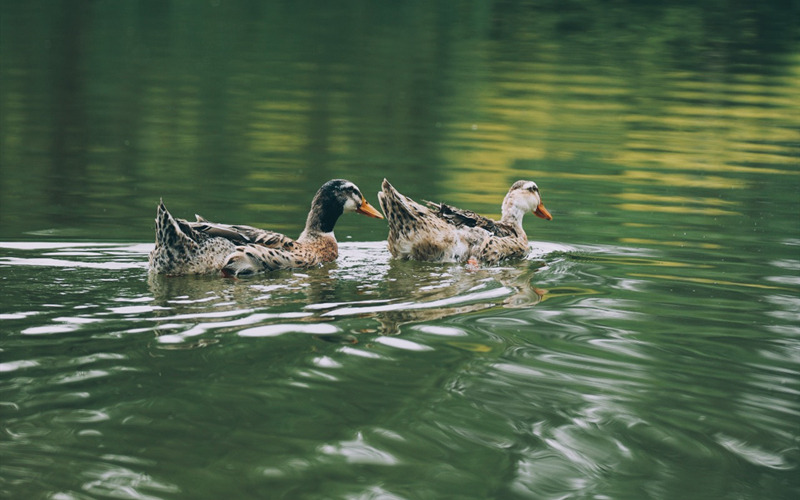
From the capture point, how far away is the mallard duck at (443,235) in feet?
33.0

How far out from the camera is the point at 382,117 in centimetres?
2139

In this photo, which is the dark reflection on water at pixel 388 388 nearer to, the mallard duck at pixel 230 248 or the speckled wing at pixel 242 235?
the mallard duck at pixel 230 248

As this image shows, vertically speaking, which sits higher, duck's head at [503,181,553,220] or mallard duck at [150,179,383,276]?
duck's head at [503,181,553,220]

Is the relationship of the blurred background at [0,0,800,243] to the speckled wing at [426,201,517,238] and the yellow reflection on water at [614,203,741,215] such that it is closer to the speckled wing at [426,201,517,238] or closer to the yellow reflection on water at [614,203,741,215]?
the yellow reflection on water at [614,203,741,215]

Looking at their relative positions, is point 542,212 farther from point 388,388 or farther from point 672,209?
point 388,388

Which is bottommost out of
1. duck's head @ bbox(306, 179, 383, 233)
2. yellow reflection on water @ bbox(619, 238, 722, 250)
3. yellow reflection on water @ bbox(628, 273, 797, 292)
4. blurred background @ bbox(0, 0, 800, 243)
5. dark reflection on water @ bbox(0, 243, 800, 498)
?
dark reflection on water @ bbox(0, 243, 800, 498)

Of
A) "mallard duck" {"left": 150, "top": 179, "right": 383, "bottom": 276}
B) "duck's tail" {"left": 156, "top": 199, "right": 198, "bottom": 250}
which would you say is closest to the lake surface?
"mallard duck" {"left": 150, "top": 179, "right": 383, "bottom": 276}

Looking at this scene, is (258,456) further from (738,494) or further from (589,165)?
(589,165)

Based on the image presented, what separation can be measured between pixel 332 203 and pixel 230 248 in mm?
1598

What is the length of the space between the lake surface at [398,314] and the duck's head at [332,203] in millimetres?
412

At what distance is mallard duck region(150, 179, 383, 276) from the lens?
346 inches

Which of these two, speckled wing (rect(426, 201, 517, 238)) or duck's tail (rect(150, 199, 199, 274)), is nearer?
duck's tail (rect(150, 199, 199, 274))

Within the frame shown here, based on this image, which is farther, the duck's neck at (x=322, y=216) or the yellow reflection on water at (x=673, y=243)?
the yellow reflection on water at (x=673, y=243)

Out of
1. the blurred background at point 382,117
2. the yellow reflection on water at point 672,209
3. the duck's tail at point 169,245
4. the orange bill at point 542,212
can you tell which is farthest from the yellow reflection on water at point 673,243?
the duck's tail at point 169,245
